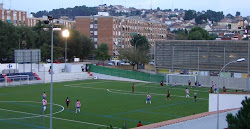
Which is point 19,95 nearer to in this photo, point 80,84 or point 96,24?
point 80,84

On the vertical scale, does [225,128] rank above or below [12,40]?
below

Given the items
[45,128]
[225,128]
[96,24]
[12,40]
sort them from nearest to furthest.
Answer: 1. [225,128]
2. [45,128]
3. [12,40]
4. [96,24]

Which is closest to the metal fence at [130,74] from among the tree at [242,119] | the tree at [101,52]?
Result: the tree at [101,52]

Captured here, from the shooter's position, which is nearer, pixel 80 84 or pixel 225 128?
pixel 225 128

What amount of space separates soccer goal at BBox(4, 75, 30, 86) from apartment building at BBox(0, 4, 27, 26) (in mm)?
52753

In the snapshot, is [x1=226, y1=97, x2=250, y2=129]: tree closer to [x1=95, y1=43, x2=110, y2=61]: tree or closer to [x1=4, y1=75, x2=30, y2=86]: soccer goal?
[x1=4, y1=75, x2=30, y2=86]: soccer goal

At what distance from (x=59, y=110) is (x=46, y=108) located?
1.64 metres

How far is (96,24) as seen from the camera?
343 feet

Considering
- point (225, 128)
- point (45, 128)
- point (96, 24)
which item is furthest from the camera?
point (96, 24)

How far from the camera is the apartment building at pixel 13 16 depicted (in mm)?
112194

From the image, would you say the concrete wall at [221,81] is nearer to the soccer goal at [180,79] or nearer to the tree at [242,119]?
the soccer goal at [180,79]

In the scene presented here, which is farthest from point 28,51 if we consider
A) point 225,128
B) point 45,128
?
point 225,128

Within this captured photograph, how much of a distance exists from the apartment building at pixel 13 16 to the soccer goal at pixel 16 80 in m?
52.8

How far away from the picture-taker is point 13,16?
Result: 116 meters
